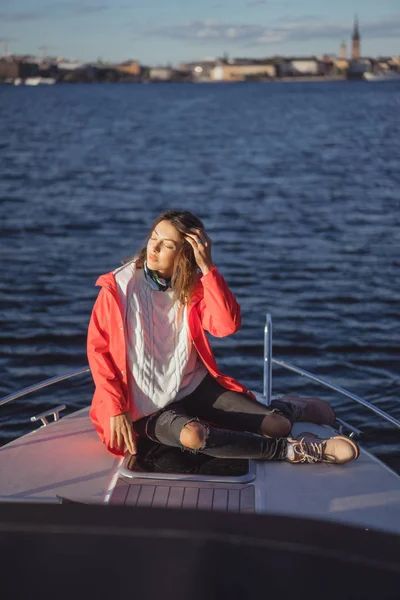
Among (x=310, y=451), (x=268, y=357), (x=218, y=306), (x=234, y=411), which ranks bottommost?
(x=310, y=451)

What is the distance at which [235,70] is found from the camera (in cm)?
18425

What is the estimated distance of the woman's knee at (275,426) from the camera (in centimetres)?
455

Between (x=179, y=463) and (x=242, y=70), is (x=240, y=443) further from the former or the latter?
(x=242, y=70)

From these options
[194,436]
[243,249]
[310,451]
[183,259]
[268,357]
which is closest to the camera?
[194,436]

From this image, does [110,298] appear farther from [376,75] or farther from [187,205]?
[376,75]

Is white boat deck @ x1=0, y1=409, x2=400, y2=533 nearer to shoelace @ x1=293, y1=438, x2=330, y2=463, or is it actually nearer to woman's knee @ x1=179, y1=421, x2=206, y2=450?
shoelace @ x1=293, y1=438, x2=330, y2=463

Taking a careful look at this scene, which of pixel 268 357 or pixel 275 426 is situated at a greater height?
pixel 268 357

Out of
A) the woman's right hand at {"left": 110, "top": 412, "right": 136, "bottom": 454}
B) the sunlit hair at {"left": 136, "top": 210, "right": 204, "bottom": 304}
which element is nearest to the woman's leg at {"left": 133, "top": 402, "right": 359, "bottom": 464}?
the woman's right hand at {"left": 110, "top": 412, "right": 136, "bottom": 454}

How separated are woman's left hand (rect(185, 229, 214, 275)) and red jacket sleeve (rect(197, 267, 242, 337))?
0.16 ft

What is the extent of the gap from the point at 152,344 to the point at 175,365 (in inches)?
6.9

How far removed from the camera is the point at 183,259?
4.55 meters

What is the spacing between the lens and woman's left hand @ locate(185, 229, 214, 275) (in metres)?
4.37

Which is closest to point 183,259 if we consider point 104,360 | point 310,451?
point 104,360

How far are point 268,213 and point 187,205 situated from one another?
277 cm
